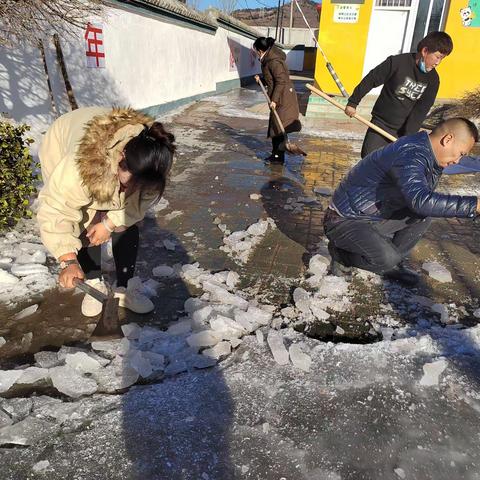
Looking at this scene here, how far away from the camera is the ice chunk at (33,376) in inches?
79.8

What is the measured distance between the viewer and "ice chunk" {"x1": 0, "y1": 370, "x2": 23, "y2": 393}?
78.1 inches

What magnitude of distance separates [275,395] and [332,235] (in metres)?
1.28

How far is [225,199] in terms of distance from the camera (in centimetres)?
462

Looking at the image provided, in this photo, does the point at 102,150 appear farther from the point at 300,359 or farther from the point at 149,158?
the point at 300,359

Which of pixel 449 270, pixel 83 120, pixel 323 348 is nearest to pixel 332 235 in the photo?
pixel 323 348

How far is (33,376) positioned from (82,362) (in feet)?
0.78

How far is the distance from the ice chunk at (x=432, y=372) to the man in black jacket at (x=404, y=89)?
2.61 meters

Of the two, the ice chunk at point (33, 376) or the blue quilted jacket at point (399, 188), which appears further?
the blue quilted jacket at point (399, 188)

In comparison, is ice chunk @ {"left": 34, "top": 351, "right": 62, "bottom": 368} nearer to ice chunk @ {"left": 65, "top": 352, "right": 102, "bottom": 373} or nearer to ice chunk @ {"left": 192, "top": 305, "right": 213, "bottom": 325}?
ice chunk @ {"left": 65, "top": 352, "right": 102, "bottom": 373}

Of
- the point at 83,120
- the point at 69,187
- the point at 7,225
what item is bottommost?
the point at 7,225

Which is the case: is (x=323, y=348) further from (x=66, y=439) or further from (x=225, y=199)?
(x=225, y=199)

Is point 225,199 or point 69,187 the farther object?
point 225,199

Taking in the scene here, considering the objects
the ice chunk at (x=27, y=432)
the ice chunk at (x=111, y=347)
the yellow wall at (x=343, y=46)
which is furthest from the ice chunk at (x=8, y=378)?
the yellow wall at (x=343, y=46)

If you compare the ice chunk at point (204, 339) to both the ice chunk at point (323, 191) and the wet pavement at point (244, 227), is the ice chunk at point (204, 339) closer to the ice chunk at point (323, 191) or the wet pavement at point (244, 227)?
the wet pavement at point (244, 227)
